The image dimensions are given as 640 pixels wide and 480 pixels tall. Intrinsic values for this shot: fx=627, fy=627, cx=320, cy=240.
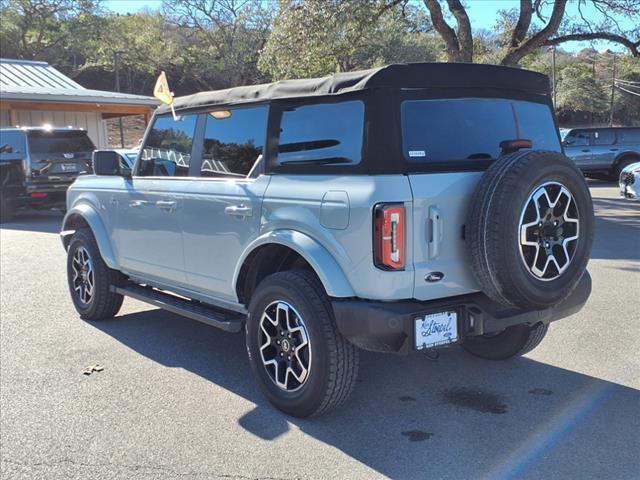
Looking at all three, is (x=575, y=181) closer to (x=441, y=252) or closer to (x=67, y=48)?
(x=441, y=252)

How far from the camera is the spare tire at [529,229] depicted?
3227mm

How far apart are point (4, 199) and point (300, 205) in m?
12.0

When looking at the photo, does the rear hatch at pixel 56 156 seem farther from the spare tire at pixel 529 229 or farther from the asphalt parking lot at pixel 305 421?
the spare tire at pixel 529 229

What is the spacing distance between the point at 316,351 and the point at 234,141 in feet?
5.41

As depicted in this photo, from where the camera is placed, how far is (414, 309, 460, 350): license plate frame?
328 cm

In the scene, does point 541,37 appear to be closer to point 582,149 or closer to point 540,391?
point 582,149

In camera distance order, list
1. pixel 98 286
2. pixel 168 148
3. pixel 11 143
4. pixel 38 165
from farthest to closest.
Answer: pixel 11 143 < pixel 38 165 < pixel 98 286 < pixel 168 148

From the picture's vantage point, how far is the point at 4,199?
1355 centimetres

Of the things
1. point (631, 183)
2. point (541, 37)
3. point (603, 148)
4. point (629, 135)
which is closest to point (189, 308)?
point (631, 183)

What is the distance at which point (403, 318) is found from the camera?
3232 millimetres

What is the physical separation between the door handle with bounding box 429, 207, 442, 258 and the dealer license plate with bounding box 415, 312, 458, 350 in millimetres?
333

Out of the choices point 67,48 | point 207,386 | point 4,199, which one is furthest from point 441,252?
point 67,48

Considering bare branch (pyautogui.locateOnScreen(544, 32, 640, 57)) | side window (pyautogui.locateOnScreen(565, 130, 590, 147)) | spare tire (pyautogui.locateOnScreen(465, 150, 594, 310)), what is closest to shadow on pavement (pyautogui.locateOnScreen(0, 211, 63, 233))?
spare tire (pyautogui.locateOnScreen(465, 150, 594, 310))

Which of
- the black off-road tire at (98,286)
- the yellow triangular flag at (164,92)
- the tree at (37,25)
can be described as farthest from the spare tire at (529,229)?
the tree at (37,25)
